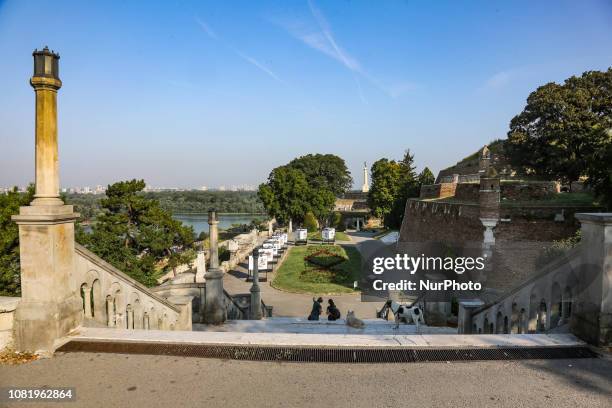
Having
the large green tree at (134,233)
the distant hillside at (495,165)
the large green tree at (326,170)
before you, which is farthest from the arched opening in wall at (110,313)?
the large green tree at (326,170)

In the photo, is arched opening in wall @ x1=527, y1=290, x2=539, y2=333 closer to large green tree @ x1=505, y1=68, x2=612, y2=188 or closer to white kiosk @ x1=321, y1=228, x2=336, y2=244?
large green tree @ x1=505, y1=68, x2=612, y2=188

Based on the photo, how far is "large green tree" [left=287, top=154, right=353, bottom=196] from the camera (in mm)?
68688

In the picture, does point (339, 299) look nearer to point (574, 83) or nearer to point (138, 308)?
point (138, 308)

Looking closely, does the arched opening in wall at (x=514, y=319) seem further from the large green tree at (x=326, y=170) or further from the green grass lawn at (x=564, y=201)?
the large green tree at (x=326, y=170)

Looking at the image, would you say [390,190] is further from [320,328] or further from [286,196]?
[320,328]

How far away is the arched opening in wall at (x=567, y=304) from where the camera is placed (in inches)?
190

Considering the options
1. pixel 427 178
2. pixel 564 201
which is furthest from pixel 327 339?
pixel 427 178

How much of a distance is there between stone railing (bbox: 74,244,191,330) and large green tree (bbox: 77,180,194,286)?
43.4 ft

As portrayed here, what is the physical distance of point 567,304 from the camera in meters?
5.04

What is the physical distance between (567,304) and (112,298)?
6144mm

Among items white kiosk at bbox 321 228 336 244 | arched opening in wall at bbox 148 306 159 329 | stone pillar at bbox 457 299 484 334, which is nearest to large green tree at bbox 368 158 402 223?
white kiosk at bbox 321 228 336 244

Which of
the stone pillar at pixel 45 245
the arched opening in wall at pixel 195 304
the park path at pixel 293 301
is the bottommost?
the park path at pixel 293 301

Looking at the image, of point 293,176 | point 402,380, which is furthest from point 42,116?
point 293,176

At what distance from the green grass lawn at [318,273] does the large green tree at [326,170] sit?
1588 inches
